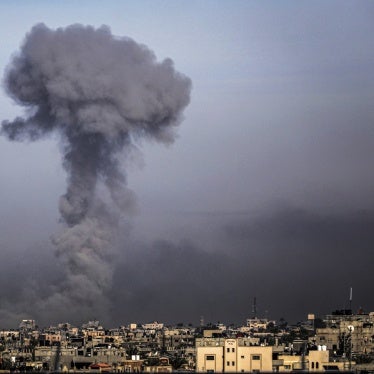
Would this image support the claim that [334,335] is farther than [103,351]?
Yes

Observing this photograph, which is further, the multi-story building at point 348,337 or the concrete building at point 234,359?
the multi-story building at point 348,337

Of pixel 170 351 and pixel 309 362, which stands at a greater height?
pixel 170 351

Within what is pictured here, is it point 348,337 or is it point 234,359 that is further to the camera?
point 348,337

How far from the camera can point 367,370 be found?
66.4m

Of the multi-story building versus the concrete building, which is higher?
the multi-story building

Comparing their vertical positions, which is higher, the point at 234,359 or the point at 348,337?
the point at 348,337

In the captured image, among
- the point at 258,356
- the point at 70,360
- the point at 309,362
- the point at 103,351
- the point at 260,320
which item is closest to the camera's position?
the point at 258,356

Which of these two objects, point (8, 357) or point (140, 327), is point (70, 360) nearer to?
point (8, 357)

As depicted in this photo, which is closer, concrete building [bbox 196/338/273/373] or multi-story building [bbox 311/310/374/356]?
concrete building [bbox 196/338/273/373]

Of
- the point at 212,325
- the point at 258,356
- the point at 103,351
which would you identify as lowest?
the point at 258,356

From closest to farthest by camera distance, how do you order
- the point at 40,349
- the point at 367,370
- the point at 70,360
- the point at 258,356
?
the point at 258,356, the point at 367,370, the point at 70,360, the point at 40,349

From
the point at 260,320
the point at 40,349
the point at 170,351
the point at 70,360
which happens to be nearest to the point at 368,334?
the point at 170,351

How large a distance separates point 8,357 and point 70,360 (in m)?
10.9

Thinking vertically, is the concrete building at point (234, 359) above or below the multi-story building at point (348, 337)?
below
